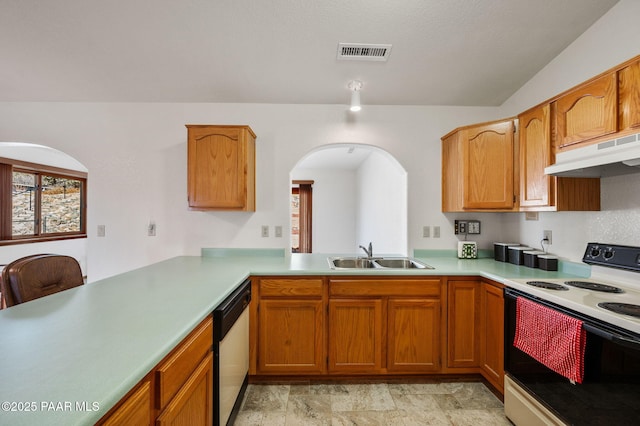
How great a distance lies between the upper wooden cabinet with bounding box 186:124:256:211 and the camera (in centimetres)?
238

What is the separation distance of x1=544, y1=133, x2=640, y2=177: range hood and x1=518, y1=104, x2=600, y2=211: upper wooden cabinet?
8 centimetres

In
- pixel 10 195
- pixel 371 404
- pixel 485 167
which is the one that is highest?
pixel 485 167

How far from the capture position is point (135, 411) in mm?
765

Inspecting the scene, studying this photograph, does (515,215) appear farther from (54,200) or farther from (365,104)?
(54,200)

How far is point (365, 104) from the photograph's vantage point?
276 cm

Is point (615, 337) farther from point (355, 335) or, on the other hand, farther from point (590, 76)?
point (590, 76)

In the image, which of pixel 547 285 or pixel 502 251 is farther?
pixel 502 251

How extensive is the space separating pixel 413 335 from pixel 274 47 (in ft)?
7.52

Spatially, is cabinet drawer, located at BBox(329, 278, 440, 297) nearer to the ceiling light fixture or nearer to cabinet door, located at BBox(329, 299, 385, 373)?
cabinet door, located at BBox(329, 299, 385, 373)

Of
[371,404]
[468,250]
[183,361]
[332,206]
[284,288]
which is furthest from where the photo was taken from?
[332,206]

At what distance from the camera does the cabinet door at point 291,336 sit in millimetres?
2104

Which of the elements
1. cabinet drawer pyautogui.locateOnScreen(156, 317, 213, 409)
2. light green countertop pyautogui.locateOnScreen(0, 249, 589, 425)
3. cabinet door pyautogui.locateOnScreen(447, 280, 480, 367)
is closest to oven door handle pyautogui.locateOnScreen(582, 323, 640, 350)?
light green countertop pyautogui.locateOnScreen(0, 249, 589, 425)

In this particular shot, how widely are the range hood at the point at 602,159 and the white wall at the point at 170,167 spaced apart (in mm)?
1115

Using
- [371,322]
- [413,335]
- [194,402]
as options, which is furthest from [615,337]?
[194,402]
